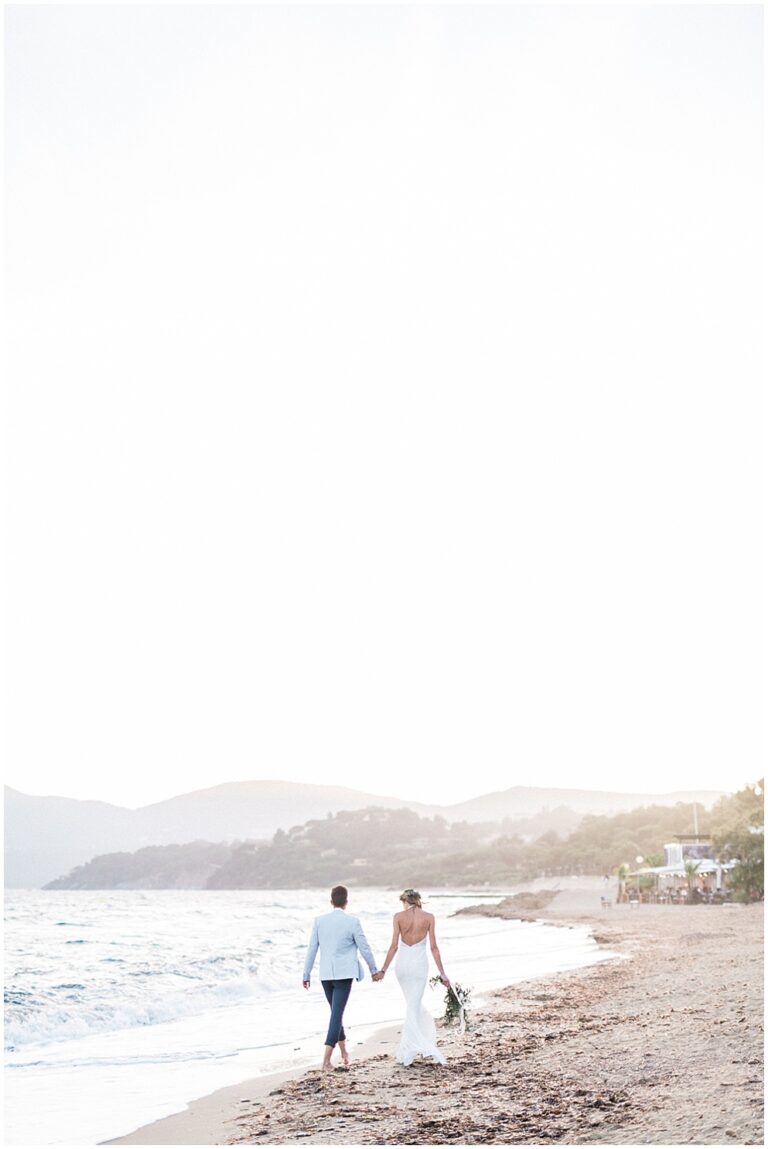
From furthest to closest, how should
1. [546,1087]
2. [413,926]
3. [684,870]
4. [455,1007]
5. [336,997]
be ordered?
[684,870] < [455,1007] < [336,997] < [413,926] < [546,1087]

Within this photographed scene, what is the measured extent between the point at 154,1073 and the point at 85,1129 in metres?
3.13

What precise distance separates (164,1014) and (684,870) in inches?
1740

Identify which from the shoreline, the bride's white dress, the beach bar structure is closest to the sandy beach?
the shoreline

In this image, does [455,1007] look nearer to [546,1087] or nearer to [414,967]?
[414,967]

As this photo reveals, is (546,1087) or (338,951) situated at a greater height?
(338,951)

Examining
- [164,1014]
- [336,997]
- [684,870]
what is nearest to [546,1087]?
[336,997]

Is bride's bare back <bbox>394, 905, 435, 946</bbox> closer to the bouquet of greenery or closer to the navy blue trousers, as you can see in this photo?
the navy blue trousers

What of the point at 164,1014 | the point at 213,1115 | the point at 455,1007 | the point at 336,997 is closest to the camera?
the point at 213,1115

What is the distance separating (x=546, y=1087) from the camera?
793 cm

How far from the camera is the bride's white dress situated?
364 inches

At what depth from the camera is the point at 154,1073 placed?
1178 centimetres

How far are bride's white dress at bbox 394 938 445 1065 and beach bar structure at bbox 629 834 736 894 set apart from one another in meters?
43.7

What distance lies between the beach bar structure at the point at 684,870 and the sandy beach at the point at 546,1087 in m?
40.6

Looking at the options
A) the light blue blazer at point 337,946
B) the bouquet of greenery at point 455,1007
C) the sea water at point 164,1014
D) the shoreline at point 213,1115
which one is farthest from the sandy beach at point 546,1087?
the sea water at point 164,1014
